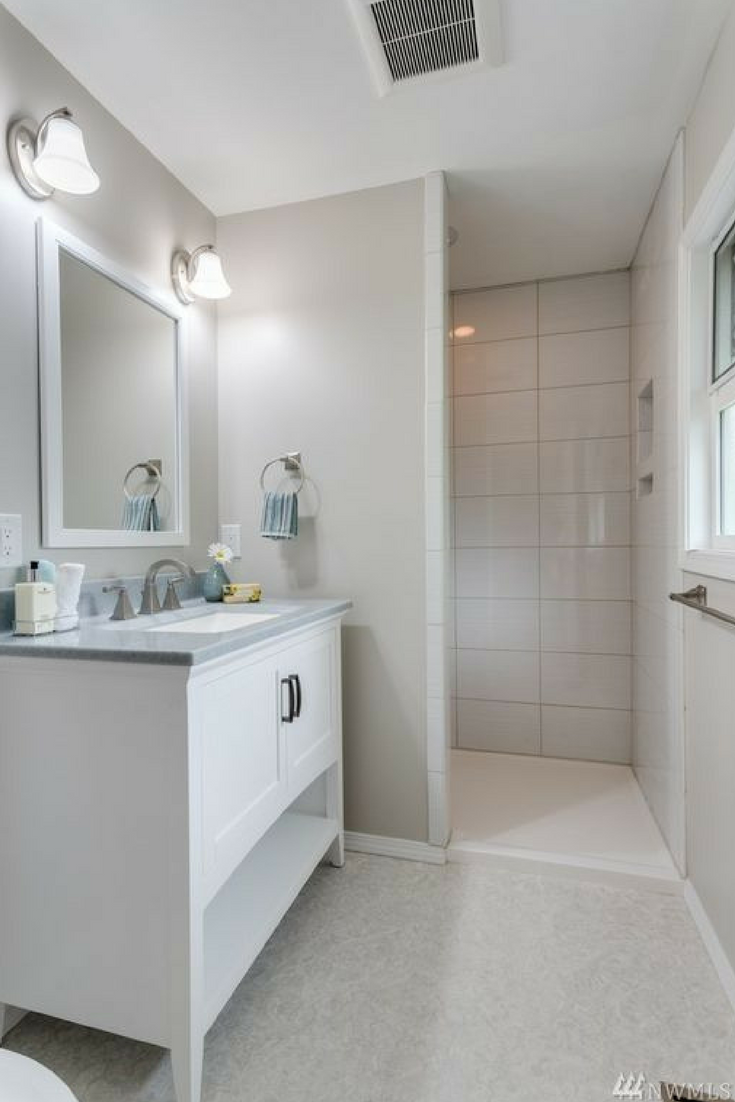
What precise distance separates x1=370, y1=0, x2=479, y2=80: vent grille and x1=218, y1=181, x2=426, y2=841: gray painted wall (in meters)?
0.48

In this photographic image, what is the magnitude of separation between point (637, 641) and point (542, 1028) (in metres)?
1.77

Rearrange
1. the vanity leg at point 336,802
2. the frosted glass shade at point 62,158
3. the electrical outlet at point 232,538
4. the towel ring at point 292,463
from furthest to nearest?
the electrical outlet at point 232,538 < the towel ring at point 292,463 < the vanity leg at point 336,802 < the frosted glass shade at point 62,158

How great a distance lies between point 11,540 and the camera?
1395 millimetres

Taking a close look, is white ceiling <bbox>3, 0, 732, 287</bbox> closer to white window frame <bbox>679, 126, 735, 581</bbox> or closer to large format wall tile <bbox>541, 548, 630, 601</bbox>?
white window frame <bbox>679, 126, 735, 581</bbox>

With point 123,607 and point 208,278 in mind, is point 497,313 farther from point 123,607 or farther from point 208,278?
point 123,607

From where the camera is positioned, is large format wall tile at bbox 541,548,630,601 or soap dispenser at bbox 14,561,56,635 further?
large format wall tile at bbox 541,548,630,601

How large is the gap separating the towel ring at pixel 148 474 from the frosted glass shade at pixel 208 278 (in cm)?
64

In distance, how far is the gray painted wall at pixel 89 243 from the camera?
1.41 m

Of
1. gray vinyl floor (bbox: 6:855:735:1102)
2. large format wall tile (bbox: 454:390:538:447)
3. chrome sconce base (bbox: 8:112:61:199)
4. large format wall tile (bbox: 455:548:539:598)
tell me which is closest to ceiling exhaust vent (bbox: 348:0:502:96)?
chrome sconce base (bbox: 8:112:61:199)

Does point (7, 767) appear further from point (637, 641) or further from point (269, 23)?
point (637, 641)

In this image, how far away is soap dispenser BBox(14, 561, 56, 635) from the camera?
1323 mm

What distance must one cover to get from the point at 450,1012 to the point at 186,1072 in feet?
1.99

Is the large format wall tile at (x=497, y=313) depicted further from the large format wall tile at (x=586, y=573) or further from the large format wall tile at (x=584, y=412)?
the large format wall tile at (x=586, y=573)

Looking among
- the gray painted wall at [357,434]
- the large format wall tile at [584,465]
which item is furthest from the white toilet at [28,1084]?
the large format wall tile at [584,465]
